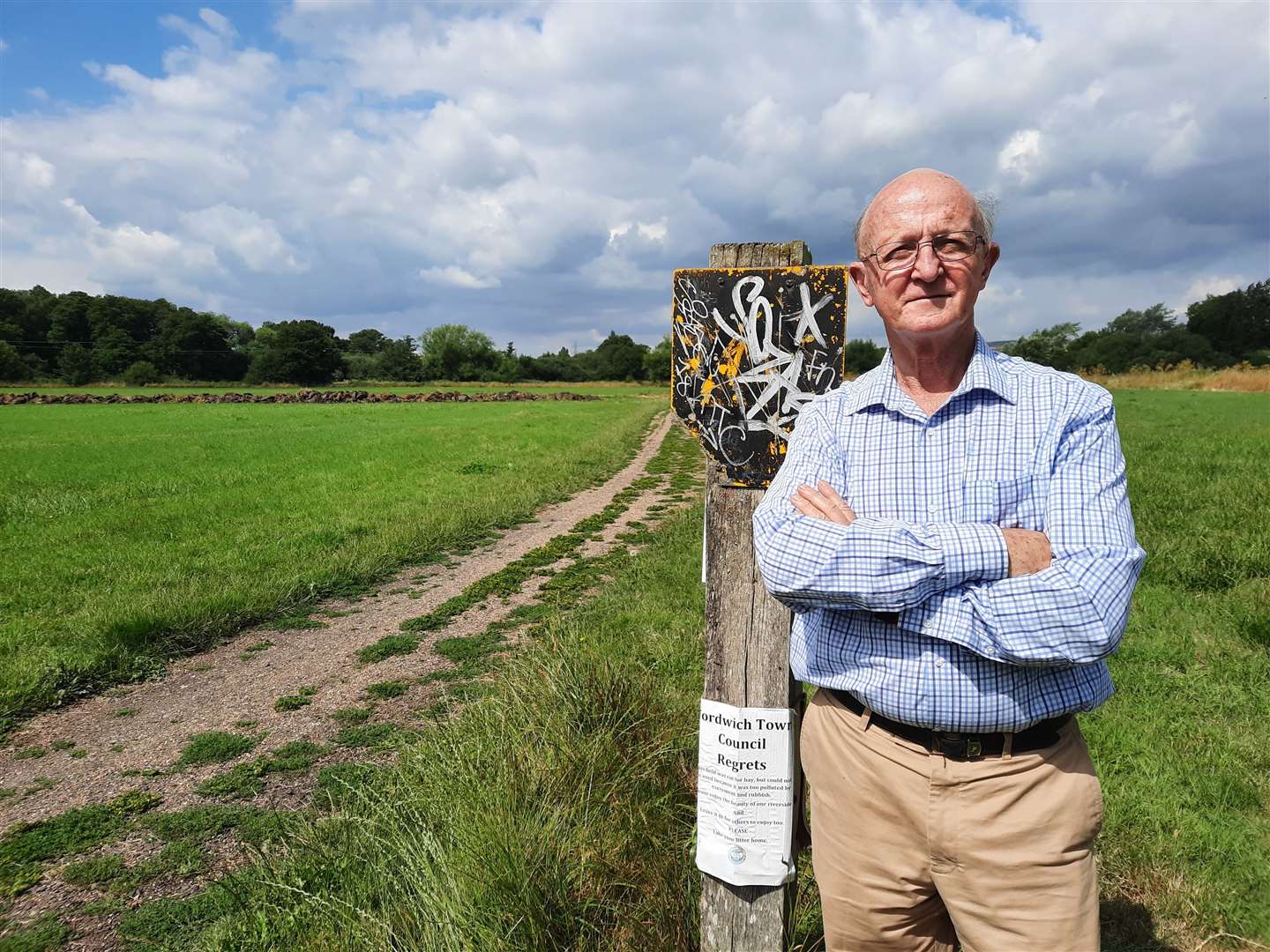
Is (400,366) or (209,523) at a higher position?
(400,366)

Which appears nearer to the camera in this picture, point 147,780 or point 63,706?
point 147,780

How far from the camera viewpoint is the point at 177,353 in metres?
82.7

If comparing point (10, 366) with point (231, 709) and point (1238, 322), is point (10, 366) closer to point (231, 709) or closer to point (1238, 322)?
point (231, 709)

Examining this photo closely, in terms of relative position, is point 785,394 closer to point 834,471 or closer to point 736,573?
point 834,471

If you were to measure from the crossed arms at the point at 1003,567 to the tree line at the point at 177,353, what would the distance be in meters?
71.5

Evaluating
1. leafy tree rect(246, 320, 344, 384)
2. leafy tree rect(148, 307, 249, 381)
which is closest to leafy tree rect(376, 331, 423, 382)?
leafy tree rect(246, 320, 344, 384)

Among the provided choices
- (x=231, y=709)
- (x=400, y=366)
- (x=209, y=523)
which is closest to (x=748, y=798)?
(x=231, y=709)

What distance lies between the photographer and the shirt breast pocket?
1841 mm

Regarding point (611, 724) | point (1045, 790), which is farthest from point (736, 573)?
point (611, 724)

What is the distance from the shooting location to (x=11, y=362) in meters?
69.6

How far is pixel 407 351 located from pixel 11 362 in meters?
42.6

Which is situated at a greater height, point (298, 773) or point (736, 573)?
point (736, 573)

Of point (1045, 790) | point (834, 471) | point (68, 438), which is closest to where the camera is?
point (1045, 790)

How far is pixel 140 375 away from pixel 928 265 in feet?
291
